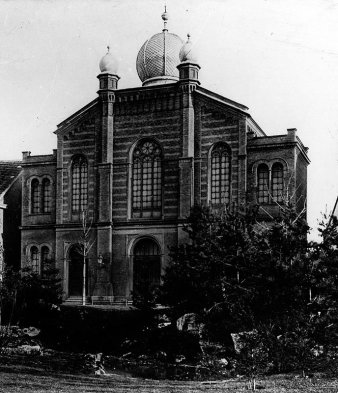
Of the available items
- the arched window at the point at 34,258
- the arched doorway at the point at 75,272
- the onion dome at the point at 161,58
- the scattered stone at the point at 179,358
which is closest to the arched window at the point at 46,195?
the arched window at the point at 34,258

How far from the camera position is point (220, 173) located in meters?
39.7

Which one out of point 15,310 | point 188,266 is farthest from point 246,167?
point 15,310

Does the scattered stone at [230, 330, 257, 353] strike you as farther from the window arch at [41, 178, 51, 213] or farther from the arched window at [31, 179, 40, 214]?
the arched window at [31, 179, 40, 214]

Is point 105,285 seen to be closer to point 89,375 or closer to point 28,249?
point 28,249

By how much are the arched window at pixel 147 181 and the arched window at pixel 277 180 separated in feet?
25.2

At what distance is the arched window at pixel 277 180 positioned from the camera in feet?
126

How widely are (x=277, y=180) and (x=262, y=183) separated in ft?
3.25

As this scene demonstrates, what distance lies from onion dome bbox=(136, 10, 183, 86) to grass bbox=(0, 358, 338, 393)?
27608 mm

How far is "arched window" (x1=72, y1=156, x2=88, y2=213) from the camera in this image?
42750 mm

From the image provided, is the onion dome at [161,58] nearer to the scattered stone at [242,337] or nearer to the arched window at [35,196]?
the arched window at [35,196]

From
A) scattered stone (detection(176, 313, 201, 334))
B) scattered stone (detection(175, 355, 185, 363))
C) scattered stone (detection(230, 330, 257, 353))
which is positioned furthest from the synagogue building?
scattered stone (detection(230, 330, 257, 353))

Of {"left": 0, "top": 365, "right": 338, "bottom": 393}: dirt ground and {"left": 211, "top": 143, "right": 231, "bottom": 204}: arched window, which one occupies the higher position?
{"left": 211, "top": 143, "right": 231, "bottom": 204}: arched window

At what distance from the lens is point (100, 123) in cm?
4275

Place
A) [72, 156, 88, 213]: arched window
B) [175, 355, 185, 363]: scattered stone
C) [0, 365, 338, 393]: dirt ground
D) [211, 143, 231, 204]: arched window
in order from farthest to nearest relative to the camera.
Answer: [72, 156, 88, 213]: arched window, [211, 143, 231, 204]: arched window, [175, 355, 185, 363]: scattered stone, [0, 365, 338, 393]: dirt ground
